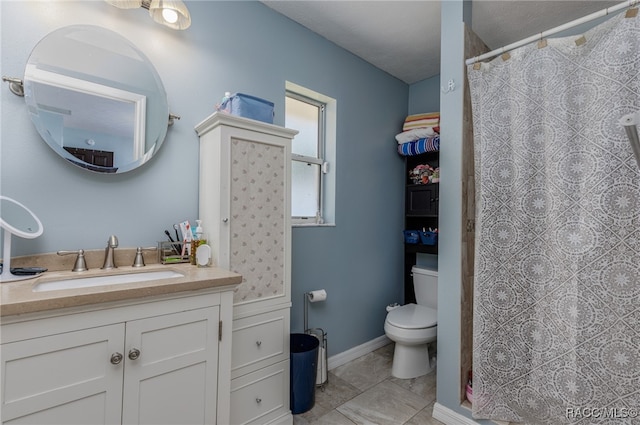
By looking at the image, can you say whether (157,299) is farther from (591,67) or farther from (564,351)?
(591,67)

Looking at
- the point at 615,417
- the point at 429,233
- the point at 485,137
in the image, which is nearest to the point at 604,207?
the point at 485,137

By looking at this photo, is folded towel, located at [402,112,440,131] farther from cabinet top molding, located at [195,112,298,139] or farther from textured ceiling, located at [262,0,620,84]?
cabinet top molding, located at [195,112,298,139]

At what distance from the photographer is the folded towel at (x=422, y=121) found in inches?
103

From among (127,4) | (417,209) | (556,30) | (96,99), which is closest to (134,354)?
(96,99)

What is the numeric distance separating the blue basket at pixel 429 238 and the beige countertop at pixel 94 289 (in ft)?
6.16

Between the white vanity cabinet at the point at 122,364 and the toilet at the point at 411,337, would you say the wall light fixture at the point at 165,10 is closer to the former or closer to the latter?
the white vanity cabinet at the point at 122,364

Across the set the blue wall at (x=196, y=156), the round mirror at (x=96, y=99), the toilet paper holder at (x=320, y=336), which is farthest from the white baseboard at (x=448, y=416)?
the round mirror at (x=96, y=99)

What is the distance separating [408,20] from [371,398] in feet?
8.41

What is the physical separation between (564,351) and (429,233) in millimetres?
1384

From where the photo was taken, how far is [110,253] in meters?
1.40

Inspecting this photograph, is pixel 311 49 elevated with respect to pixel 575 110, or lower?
elevated

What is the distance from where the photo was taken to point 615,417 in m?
1.25

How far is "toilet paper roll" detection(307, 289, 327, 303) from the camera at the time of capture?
7.07 feet

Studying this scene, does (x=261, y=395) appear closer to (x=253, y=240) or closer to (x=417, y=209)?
(x=253, y=240)
